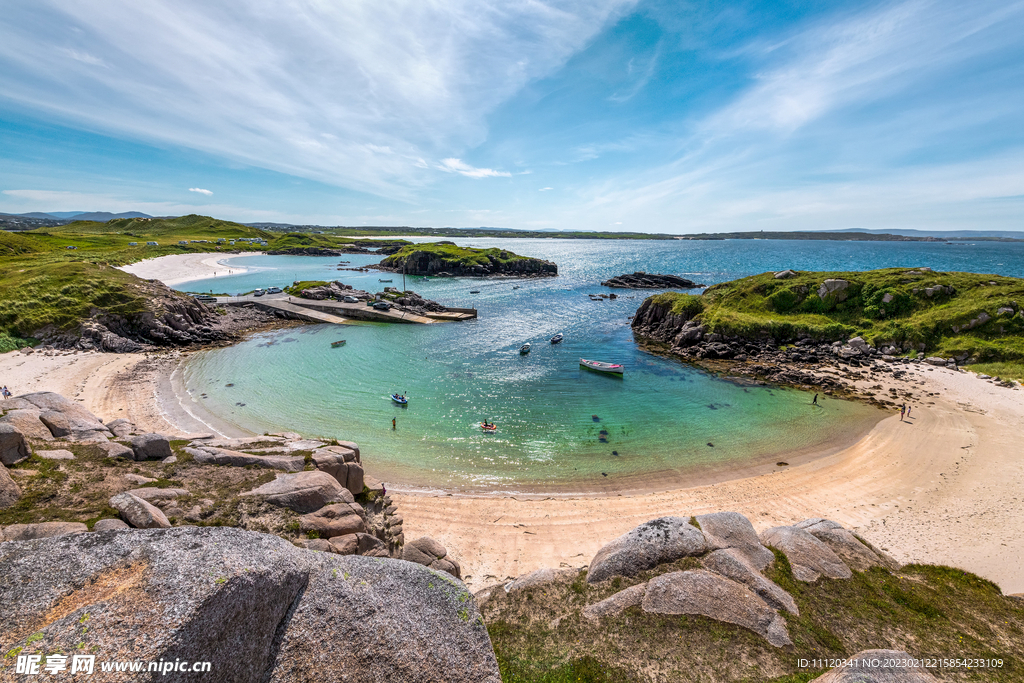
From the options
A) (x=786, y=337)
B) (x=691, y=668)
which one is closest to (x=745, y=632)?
(x=691, y=668)

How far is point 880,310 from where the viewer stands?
168ft

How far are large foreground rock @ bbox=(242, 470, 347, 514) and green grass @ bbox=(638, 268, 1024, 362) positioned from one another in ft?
172

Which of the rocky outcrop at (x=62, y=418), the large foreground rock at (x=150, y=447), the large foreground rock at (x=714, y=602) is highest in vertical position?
the rocky outcrop at (x=62, y=418)

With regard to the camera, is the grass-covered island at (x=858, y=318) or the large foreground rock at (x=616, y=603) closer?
the large foreground rock at (x=616, y=603)

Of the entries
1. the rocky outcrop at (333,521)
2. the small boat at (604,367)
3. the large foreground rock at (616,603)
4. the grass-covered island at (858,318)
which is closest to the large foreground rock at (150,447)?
the rocky outcrop at (333,521)

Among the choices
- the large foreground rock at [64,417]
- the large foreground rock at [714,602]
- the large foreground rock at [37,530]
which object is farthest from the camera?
the large foreground rock at [64,417]

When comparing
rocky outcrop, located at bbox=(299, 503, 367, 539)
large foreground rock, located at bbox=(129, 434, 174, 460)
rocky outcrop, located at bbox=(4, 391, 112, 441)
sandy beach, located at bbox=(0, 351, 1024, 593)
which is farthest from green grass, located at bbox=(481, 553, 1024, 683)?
rocky outcrop, located at bbox=(4, 391, 112, 441)

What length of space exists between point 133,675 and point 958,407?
174 feet

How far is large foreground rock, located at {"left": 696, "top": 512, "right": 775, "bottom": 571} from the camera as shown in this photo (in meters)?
13.1

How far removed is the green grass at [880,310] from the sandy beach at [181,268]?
4602 inches

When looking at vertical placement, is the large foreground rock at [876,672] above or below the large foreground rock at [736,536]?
above

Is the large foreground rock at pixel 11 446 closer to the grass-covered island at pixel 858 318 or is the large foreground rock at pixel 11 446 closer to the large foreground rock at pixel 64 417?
the large foreground rock at pixel 64 417

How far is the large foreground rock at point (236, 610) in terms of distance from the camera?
6.27m

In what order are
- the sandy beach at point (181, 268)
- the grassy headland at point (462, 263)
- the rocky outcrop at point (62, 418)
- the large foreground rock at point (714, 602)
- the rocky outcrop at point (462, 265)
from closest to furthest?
1. the large foreground rock at point (714, 602)
2. the rocky outcrop at point (62, 418)
3. the sandy beach at point (181, 268)
4. the rocky outcrop at point (462, 265)
5. the grassy headland at point (462, 263)
